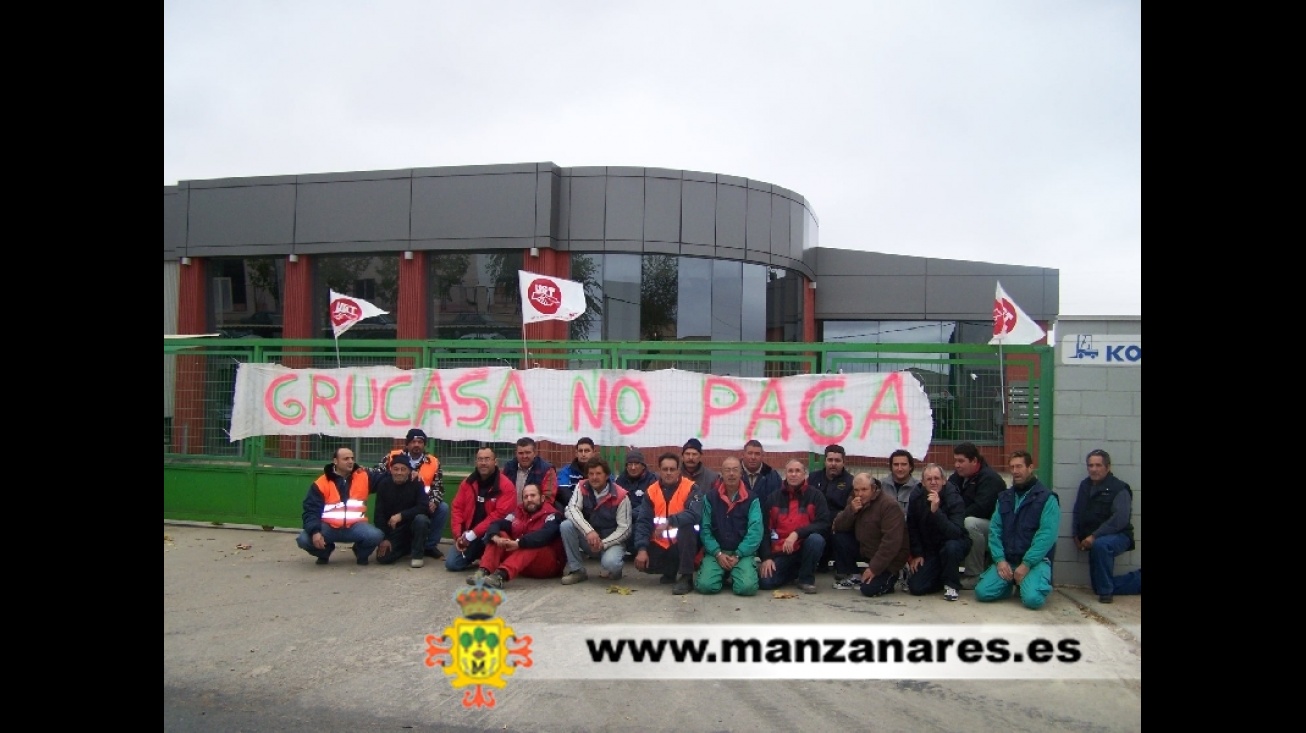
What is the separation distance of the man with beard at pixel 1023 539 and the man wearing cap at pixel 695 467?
256 centimetres

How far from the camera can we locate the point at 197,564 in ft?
28.8

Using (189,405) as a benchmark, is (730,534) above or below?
below

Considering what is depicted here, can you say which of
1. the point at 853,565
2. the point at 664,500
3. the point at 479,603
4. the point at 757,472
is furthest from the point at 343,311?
the point at 853,565

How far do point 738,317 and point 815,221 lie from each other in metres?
5.32

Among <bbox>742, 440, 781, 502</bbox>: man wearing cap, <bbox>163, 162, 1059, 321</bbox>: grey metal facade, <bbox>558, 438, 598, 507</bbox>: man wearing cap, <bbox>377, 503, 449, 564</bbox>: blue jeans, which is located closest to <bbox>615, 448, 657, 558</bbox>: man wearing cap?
<bbox>558, 438, 598, 507</bbox>: man wearing cap

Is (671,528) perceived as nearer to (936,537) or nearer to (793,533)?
(793,533)

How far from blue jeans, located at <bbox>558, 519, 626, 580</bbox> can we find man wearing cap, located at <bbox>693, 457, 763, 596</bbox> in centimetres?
80

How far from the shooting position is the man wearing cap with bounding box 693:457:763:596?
7594 millimetres

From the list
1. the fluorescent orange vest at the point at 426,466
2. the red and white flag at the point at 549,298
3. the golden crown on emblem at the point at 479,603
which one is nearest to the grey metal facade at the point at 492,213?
the red and white flag at the point at 549,298

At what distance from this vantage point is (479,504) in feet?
27.7

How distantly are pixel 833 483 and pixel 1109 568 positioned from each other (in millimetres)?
2479

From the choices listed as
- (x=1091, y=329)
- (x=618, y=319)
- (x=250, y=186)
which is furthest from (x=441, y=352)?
(x=250, y=186)

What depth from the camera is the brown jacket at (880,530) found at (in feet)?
24.5
